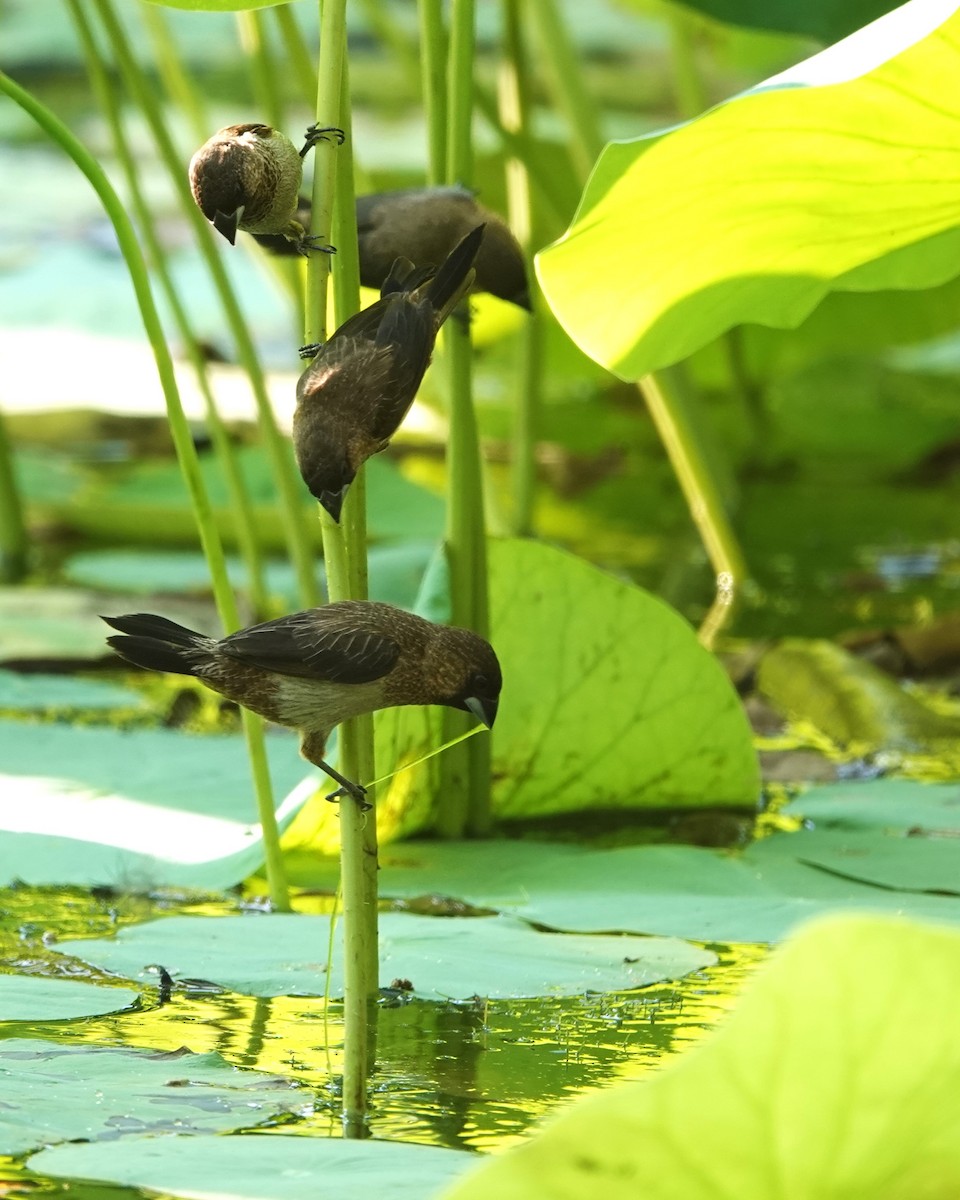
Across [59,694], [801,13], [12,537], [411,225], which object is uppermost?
[801,13]

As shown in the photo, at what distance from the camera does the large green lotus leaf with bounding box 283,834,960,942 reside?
1.27 meters

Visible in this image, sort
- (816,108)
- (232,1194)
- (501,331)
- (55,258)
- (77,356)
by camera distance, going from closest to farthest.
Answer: (232,1194), (816,108), (501,331), (77,356), (55,258)

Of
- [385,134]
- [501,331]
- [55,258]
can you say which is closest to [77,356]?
[55,258]

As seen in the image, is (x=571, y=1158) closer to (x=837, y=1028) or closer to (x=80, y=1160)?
(x=837, y=1028)

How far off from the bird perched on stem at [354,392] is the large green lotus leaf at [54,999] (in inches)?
16.0

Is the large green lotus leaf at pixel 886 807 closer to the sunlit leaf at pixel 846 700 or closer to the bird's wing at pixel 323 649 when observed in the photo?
the sunlit leaf at pixel 846 700

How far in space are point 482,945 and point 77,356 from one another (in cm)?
344

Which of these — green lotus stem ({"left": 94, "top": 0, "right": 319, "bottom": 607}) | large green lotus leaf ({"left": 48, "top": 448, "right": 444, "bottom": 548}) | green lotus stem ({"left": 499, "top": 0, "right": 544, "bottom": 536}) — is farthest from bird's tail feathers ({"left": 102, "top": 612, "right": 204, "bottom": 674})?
large green lotus leaf ({"left": 48, "top": 448, "right": 444, "bottom": 548})

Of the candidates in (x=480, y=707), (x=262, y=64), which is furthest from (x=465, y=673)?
(x=262, y=64)

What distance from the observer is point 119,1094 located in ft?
→ 3.01

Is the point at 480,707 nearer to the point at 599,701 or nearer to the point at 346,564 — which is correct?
the point at 346,564

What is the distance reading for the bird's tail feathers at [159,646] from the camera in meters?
0.94

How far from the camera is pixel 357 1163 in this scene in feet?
2.57

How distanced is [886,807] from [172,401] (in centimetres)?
83
